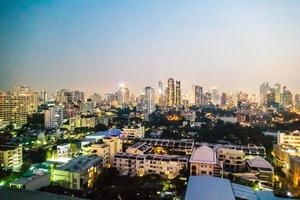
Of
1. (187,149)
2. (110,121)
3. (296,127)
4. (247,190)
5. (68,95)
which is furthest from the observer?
(68,95)

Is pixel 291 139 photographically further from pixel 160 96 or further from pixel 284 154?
pixel 160 96

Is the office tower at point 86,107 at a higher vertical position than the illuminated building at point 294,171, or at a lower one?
higher

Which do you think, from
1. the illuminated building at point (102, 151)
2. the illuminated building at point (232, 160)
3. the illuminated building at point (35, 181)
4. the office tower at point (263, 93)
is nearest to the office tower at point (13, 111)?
the illuminated building at point (102, 151)

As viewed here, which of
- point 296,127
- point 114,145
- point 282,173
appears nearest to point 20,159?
point 114,145

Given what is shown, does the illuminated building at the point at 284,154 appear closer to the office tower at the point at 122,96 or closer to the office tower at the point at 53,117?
the office tower at the point at 53,117

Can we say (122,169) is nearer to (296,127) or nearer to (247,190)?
(247,190)

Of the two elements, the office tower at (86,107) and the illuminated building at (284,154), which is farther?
the office tower at (86,107)
